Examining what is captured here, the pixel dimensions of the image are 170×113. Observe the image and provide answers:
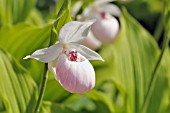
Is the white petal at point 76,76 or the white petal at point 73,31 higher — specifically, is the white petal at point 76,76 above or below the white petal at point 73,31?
below

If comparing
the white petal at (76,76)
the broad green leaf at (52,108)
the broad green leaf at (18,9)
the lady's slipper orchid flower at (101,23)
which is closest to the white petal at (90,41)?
the lady's slipper orchid flower at (101,23)

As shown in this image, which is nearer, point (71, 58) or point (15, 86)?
point (71, 58)

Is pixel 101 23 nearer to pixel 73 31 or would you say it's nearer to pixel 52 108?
pixel 52 108

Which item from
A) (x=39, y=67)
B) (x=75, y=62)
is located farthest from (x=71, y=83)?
(x=39, y=67)

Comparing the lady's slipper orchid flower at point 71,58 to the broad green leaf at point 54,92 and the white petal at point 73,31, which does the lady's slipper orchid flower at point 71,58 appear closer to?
the white petal at point 73,31

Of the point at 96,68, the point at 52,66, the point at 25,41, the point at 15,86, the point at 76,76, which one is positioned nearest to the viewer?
the point at 76,76

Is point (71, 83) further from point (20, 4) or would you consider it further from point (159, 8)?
point (159, 8)

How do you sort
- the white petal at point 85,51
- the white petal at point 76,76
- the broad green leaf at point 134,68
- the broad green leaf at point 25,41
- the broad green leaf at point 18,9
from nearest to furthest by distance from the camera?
the white petal at point 76,76
the white petal at point 85,51
the broad green leaf at point 25,41
the broad green leaf at point 134,68
the broad green leaf at point 18,9

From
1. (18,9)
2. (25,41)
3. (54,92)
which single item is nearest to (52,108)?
(54,92)
